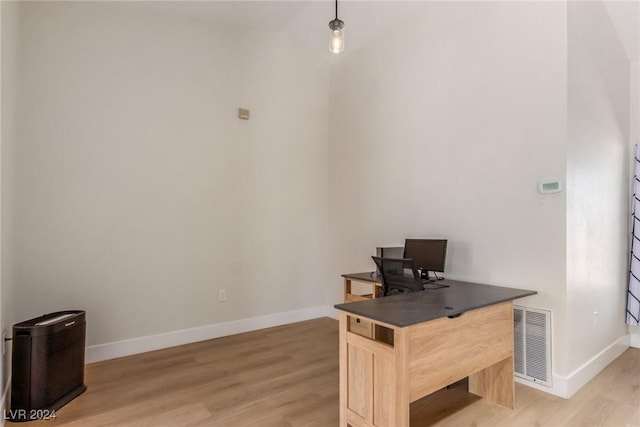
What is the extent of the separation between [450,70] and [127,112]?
309 cm

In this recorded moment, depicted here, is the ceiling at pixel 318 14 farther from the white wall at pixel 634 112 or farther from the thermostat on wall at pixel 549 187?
the thermostat on wall at pixel 549 187

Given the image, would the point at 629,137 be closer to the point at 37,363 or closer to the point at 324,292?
the point at 324,292

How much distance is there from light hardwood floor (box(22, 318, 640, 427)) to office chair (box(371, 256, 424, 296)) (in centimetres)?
78

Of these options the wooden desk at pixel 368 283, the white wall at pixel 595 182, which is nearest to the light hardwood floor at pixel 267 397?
the white wall at pixel 595 182

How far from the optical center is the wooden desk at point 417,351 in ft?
5.65

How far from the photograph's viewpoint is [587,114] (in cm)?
268

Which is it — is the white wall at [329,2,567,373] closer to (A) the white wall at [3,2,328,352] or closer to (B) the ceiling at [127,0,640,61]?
(B) the ceiling at [127,0,640,61]

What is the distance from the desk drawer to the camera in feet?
6.68

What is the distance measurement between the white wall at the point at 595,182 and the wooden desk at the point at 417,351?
0.64 metres

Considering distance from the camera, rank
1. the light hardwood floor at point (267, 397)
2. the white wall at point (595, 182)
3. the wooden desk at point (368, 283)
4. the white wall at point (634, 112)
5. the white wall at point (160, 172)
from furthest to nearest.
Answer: the white wall at point (634, 112) → the wooden desk at point (368, 283) → the white wall at point (160, 172) → the white wall at point (595, 182) → the light hardwood floor at point (267, 397)

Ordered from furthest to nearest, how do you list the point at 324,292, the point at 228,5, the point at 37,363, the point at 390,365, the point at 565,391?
the point at 324,292 < the point at 228,5 < the point at 565,391 < the point at 37,363 < the point at 390,365

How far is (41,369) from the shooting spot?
2.25 meters

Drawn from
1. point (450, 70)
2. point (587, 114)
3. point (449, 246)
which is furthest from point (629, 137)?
point (449, 246)

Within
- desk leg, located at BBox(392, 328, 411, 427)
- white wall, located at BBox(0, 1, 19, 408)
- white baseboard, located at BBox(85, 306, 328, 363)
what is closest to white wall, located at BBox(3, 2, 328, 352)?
white baseboard, located at BBox(85, 306, 328, 363)
